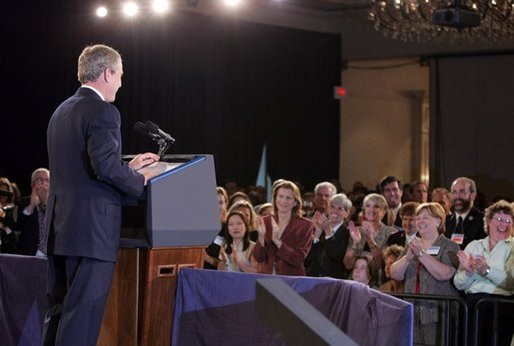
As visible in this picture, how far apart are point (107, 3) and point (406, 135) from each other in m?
7.02


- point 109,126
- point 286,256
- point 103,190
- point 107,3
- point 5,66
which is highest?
point 107,3

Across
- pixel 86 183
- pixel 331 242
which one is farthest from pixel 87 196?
pixel 331 242

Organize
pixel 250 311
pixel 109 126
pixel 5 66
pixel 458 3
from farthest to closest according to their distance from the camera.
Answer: pixel 5 66 → pixel 458 3 → pixel 250 311 → pixel 109 126

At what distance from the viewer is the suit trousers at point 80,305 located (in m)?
3.78

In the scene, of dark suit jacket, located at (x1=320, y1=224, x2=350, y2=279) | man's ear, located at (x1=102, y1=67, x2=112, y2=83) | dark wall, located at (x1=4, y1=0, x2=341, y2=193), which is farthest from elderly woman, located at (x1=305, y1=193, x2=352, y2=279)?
dark wall, located at (x1=4, y1=0, x2=341, y2=193)

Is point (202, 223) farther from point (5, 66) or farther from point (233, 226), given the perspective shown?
point (5, 66)

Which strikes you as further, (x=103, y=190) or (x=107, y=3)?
(x=107, y=3)

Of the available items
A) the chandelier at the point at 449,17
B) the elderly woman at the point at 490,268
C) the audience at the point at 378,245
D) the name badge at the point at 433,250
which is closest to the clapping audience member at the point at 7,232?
the audience at the point at 378,245

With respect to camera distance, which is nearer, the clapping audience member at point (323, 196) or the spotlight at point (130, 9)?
the clapping audience member at point (323, 196)

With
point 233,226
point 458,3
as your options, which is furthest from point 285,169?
point 233,226

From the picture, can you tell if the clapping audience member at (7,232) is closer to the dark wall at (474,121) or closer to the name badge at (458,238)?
the name badge at (458,238)

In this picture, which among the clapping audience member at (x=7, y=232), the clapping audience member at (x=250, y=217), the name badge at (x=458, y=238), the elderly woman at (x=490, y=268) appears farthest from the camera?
the clapping audience member at (x=7, y=232)

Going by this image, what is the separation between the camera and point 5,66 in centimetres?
1105

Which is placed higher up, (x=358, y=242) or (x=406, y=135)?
(x=406, y=135)
